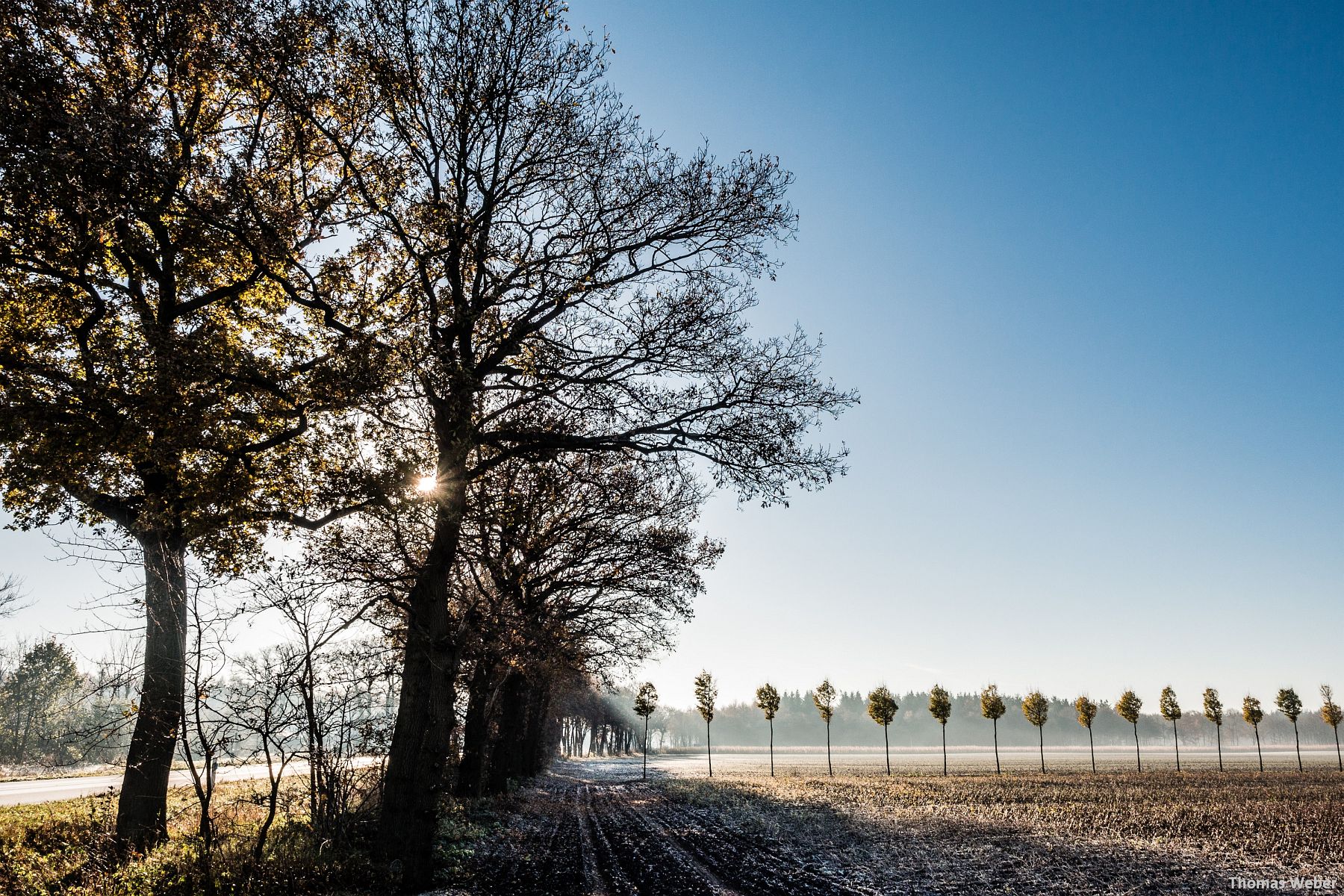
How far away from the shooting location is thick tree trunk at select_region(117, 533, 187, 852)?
984cm

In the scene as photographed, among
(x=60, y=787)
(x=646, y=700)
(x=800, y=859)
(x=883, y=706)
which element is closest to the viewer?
(x=800, y=859)

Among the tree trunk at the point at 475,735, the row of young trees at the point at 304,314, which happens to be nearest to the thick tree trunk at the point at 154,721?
the row of young trees at the point at 304,314

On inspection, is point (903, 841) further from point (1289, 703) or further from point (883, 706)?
point (1289, 703)

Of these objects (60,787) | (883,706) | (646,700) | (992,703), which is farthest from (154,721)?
(992,703)

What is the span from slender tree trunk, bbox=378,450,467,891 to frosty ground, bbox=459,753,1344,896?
3.58 ft

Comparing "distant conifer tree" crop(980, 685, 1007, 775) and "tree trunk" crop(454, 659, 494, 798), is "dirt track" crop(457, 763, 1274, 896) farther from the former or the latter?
"distant conifer tree" crop(980, 685, 1007, 775)

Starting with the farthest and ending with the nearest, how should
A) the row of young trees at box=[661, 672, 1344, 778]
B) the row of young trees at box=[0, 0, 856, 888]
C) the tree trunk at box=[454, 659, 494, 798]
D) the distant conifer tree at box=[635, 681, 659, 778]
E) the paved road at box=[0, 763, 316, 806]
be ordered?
the row of young trees at box=[661, 672, 1344, 778]
the distant conifer tree at box=[635, 681, 659, 778]
the tree trunk at box=[454, 659, 494, 798]
the paved road at box=[0, 763, 316, 806]
the row of young trees at box=[0, 0, 856, 888]

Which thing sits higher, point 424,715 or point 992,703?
point 424,715

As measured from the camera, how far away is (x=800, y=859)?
12.7 metres

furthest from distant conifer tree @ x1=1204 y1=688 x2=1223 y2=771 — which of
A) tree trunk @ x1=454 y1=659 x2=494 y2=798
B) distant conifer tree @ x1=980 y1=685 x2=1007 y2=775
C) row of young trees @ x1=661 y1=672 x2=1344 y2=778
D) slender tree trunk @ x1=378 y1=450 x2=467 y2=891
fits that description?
slender tree trunk @ x1=378 y1=450 x2=467 y2=891

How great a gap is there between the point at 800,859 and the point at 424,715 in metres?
7.67

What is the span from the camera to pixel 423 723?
10.1 meters

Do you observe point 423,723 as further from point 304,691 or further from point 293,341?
point 293,341

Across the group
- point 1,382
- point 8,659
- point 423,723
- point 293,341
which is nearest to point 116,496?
point 1,382
